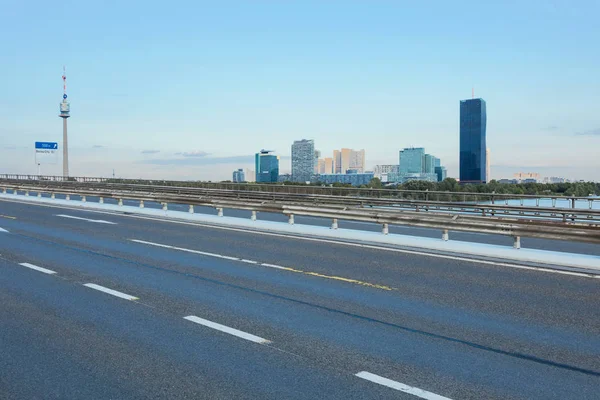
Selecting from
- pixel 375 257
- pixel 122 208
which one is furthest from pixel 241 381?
pixel 122 208

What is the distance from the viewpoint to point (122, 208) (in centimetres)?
2903

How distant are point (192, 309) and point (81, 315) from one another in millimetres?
1470

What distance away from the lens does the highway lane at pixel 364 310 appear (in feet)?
17.4

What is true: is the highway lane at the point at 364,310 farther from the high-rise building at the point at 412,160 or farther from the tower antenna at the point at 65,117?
the high-rise building at the point at 412,160

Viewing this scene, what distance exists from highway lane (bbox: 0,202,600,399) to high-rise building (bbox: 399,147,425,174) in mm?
163322

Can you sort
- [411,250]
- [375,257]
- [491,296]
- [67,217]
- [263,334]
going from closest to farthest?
1. [263,334]
2. [491,296]
3. [375,257]
4. [411,250]
5. [67,217]

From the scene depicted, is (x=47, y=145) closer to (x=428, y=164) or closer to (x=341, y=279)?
(x=341, y=279)

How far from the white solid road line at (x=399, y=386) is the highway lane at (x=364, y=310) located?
0.09 meters

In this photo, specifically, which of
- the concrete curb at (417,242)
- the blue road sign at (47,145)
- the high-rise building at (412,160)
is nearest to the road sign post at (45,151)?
the blue road sign at (47,145)

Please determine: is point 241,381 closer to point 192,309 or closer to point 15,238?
point 192,309

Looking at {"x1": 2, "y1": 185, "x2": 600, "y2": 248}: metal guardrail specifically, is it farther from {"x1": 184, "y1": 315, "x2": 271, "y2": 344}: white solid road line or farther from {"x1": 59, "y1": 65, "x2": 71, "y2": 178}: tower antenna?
{"x1": 59, "y1": 65, "x2": 71, "y2": 178}: tower antenna

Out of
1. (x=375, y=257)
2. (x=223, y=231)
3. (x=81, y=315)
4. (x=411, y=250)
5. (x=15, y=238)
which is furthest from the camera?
(x=223, y=231)

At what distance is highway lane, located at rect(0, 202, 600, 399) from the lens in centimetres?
529

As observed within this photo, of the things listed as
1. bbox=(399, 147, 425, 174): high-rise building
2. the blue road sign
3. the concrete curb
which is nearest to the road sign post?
the blue road sign
